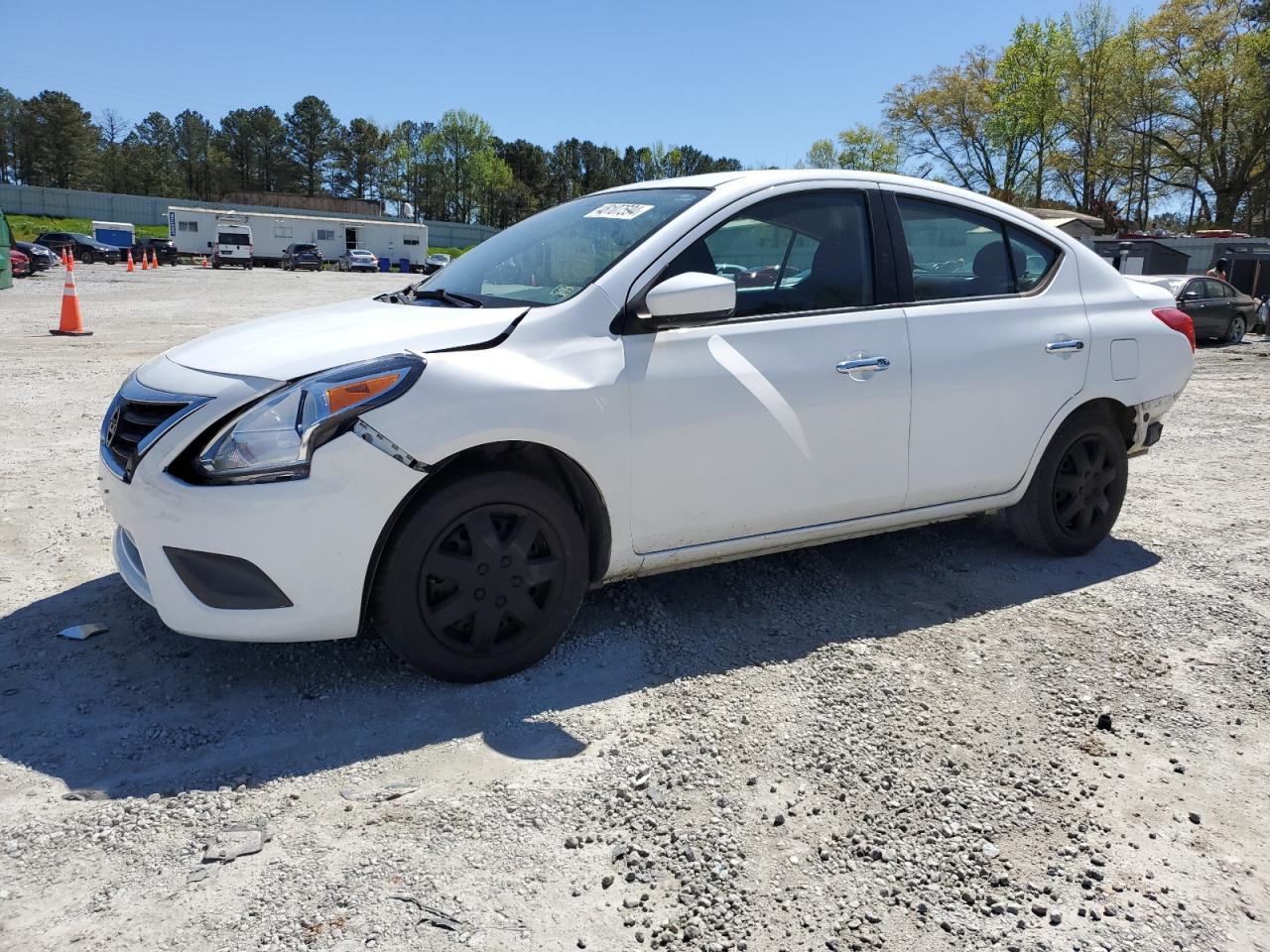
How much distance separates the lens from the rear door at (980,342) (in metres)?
4.06

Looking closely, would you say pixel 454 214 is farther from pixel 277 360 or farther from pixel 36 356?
pixel 277 360

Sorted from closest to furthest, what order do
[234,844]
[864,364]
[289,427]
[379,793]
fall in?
[234,844], [379,793], [289,427], [864,364]

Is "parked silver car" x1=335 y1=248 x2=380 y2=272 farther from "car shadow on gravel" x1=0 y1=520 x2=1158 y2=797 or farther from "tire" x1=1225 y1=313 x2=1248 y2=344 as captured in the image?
"car shadow on gravel" x1=0 y1=520 x2=1158 y2=797

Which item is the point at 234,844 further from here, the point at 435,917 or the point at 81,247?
the point at 81,247

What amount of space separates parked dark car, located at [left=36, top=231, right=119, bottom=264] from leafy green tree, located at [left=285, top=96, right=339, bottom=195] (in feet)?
203

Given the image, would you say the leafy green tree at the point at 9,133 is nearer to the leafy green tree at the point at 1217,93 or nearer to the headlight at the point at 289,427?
the leafy green tree at the point at 1217,93

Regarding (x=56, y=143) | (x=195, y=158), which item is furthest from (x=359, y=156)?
(x=56, y=143)

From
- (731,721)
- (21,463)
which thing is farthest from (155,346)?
(731,721)

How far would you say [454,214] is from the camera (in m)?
108

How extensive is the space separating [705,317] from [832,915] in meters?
2.00

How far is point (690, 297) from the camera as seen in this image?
3326 millimetres

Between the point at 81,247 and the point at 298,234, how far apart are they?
1372 centimetres

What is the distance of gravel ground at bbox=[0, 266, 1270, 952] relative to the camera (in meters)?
2.22

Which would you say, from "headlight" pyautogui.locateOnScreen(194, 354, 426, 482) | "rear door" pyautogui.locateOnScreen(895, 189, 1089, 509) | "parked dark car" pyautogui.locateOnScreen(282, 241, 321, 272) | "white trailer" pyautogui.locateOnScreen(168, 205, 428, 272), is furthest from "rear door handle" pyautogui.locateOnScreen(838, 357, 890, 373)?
"white trailer" pyautogui.locateOnScreen(168, 205, 428, 272)
